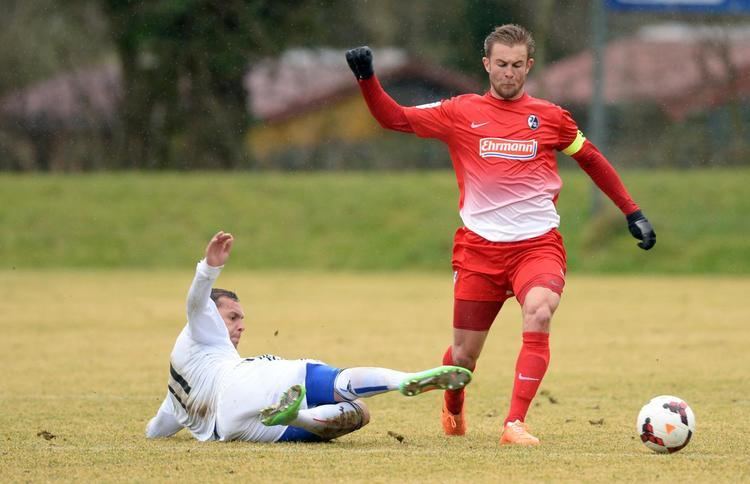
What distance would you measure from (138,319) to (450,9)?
30531mm

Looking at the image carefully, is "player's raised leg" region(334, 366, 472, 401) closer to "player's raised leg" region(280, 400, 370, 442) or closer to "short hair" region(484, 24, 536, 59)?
"player's raised leg" region(280, 400, 370, 442)

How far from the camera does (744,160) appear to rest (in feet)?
112

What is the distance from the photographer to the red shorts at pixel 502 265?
8.07m

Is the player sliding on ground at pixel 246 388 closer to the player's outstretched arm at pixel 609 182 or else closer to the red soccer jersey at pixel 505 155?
the red soccer jersey at pixel 505 155

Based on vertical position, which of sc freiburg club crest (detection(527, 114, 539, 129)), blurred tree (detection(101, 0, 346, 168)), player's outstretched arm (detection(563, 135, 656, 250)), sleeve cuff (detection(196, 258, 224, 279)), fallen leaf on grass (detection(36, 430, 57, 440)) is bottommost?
fallen leaf on grass (detection(36, 430, 57, 440))

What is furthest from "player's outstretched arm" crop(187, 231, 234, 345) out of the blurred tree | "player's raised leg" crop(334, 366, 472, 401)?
the blurred tree

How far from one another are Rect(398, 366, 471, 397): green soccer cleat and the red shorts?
2.95 ft

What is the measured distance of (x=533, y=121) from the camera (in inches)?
328

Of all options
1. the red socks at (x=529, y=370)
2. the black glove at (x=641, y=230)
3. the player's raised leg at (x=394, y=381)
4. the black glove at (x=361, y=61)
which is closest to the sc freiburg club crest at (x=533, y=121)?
the black glove at (x=641, y=230)

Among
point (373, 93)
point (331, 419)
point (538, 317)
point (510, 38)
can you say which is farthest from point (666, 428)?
point (373, 93)

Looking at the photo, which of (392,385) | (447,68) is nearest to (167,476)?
(392,385)

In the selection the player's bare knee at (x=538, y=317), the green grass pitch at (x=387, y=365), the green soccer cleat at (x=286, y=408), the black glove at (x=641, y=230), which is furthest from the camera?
the black glove at (x=641, y=230)

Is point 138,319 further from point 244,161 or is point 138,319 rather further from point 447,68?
point 447,68

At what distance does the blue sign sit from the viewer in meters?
25.6
